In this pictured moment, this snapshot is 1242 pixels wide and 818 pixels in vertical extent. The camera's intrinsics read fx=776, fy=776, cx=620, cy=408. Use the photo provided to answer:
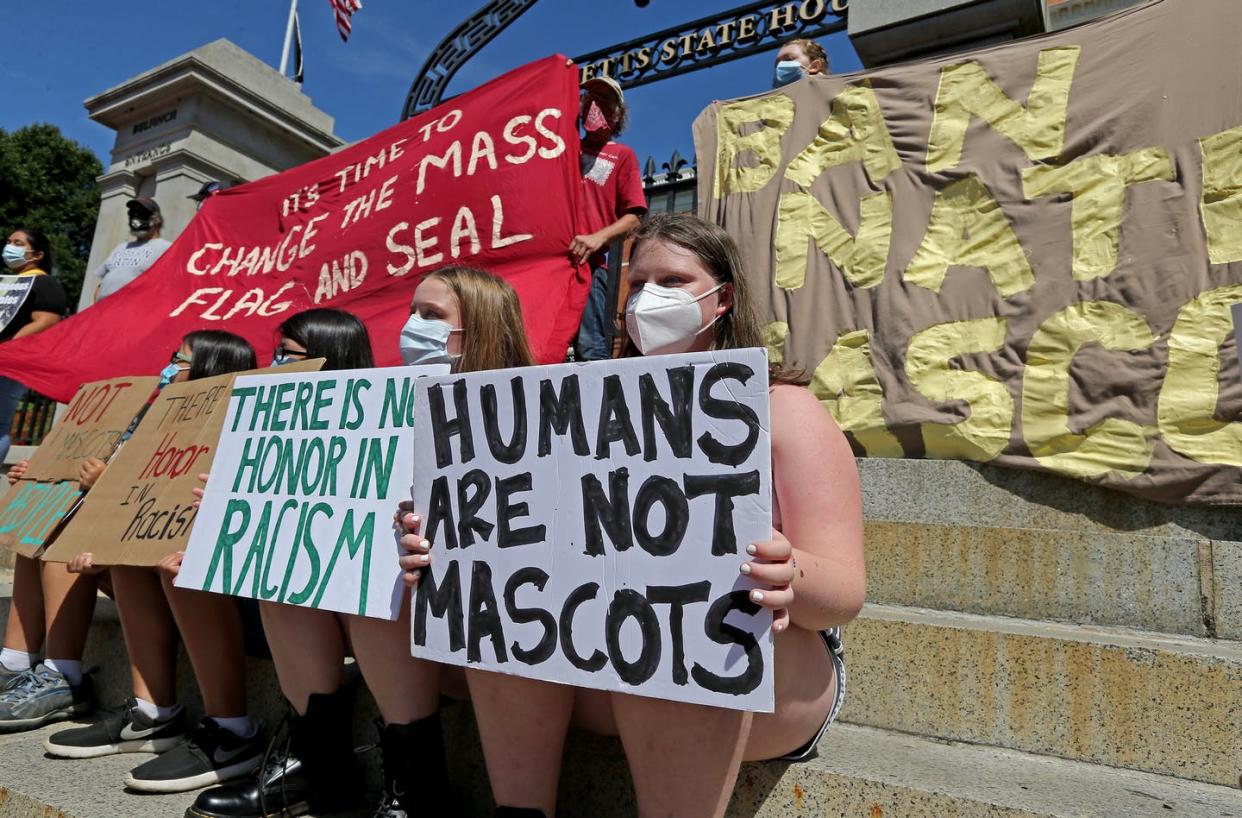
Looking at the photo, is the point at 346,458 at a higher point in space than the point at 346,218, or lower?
lower

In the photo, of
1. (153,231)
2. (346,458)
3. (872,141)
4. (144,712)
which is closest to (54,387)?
(153,231)

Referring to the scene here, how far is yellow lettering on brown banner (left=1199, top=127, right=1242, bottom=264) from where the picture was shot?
2.50 meters

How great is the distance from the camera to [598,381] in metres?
1.31

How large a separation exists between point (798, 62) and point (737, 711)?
3.81 metres

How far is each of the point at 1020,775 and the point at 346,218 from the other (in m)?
3.56

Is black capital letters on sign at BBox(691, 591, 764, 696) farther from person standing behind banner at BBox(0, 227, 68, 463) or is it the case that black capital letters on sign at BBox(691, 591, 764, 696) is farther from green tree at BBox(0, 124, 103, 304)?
green tree at BBox(0, 124, 103, 304)

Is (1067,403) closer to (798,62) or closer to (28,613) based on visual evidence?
(798,62)

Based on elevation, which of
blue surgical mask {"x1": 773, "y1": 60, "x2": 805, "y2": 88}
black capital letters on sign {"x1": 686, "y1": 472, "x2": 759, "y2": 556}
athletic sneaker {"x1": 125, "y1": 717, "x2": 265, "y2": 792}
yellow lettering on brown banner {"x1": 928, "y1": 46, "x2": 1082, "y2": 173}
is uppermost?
blue surgical mask {"x1": 773, "y1": 60, "x2": 805, "y2": 88}

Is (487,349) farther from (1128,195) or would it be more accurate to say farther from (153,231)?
(153,231)

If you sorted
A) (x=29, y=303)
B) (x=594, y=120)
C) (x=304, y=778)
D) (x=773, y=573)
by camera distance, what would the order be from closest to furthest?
(x=773, y=573) < (x=304, y=778) < (x=594, y=120) < (x=29, y=303)

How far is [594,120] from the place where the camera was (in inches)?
130

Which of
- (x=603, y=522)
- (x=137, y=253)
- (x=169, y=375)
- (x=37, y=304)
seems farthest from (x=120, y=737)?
(x=137, y=253)

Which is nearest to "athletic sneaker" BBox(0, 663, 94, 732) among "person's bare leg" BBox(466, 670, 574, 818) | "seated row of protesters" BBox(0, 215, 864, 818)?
"seated row of protesters" BBox(0, 215, 864, 818)

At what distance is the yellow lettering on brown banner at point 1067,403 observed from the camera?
2490 mm
